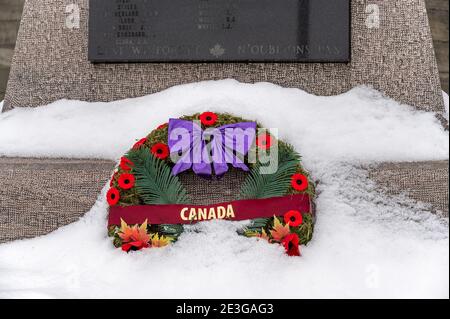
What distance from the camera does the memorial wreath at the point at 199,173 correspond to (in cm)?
297

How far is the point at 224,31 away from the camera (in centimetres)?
331

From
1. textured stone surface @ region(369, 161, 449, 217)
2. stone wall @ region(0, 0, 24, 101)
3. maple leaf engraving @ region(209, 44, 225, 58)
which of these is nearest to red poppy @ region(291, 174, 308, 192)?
textured stone surface @ region(369, 161, 449, 217)

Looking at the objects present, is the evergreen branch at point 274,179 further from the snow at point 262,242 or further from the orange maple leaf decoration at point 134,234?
the orange maple leaf decoration at point 134,234

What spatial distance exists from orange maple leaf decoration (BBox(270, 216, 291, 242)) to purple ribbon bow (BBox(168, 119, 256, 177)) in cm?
31

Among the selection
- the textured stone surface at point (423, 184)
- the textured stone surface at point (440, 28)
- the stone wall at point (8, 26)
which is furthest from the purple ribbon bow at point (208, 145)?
the stone wall at point (8, 26)

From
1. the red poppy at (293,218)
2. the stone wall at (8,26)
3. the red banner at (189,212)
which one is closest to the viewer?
the red poppy at (293,218)

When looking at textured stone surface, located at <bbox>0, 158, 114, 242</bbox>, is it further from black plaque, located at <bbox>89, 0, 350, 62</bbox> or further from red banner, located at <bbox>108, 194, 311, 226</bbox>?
black plaque, located at <bbox>89, 0, 350, 62</bbox>

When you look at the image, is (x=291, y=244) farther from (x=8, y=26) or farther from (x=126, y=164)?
(x=8, y=26)

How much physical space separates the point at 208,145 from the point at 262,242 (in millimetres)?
529

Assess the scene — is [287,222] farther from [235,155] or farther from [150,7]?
[150,7]

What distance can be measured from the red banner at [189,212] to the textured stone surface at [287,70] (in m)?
0.70

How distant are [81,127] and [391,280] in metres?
1.74
